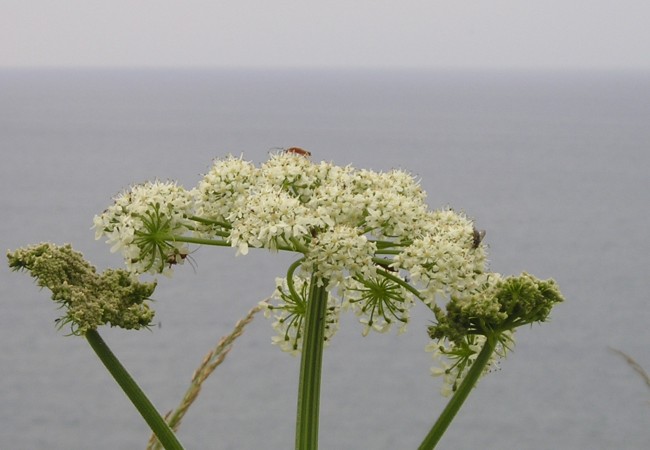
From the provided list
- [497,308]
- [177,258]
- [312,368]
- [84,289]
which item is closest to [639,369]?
[497,308]

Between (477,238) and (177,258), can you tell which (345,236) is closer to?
(477,238)

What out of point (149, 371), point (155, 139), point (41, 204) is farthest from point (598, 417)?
point (155, 139)

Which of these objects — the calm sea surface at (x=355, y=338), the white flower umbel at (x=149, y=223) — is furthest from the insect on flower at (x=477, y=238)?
the calm sea surface at (x=355, y=338)

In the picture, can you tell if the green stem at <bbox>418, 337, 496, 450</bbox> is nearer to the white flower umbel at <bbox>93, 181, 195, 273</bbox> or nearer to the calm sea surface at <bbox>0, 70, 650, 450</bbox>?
the white flower umbel at <bbox>93, 181, 195, 273</bbox>

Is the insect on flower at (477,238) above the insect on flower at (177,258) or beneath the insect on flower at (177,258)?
above

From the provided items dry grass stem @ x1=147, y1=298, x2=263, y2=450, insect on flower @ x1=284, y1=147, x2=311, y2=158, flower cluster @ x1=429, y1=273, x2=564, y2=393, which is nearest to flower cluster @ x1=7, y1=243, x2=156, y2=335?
dry grass stem @ x1=147, y1=298, x2=263, y2=450

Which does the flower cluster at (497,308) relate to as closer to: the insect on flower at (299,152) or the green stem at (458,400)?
the green stem at (458,400)
